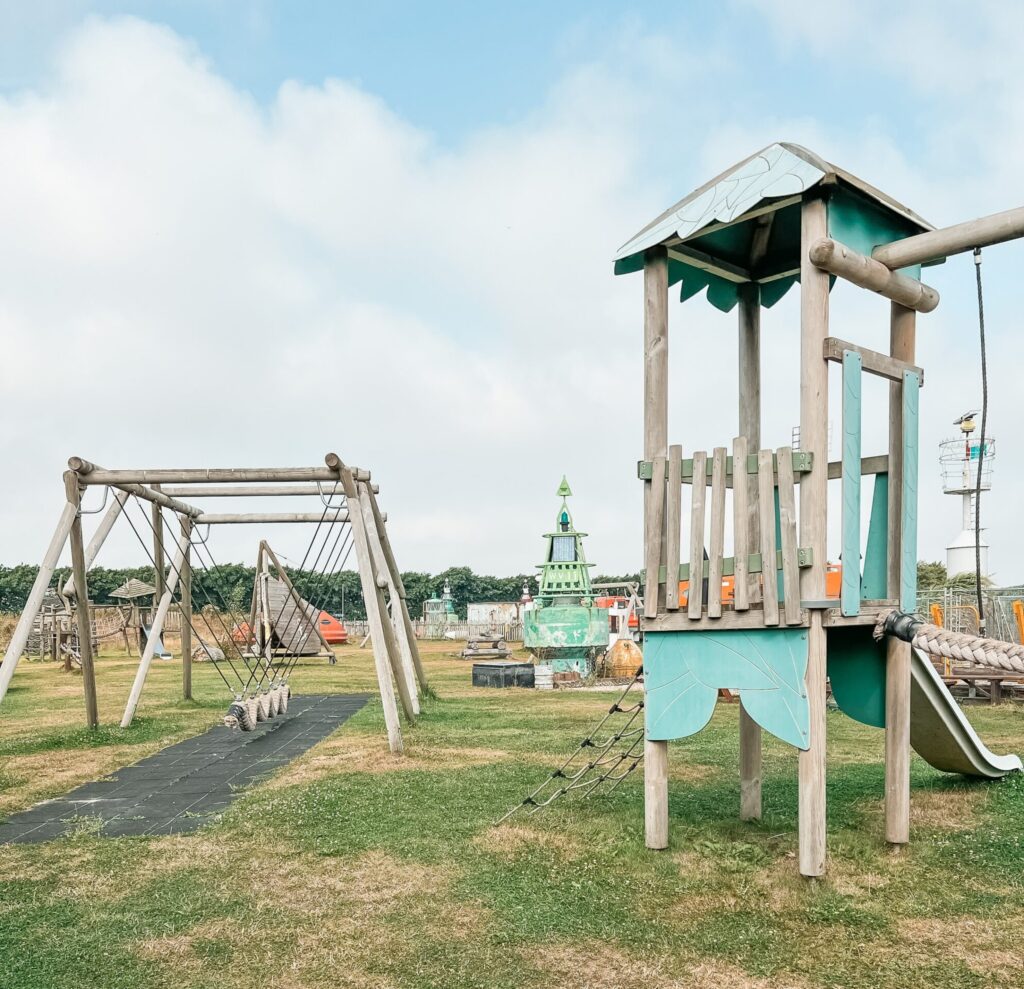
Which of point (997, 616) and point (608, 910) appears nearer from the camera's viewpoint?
point (608, 910)

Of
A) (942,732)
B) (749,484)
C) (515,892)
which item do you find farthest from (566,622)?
(515,892)

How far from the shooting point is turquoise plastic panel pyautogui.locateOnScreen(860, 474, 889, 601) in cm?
599

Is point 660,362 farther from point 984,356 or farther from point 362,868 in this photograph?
point 362,868

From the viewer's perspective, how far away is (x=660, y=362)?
5.98 metres

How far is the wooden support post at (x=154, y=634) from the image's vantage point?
1212 cm

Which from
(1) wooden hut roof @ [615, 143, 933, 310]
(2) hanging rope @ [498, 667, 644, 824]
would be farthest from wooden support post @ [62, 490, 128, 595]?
(1) wooden hut roof @ [615, 143, 933, 310]

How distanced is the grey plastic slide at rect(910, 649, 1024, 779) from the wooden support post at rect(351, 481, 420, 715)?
5575mm

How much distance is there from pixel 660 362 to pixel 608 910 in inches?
123

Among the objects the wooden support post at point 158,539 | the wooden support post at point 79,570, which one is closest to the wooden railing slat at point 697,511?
the wooden support post at point 79,570

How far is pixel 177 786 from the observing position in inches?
330

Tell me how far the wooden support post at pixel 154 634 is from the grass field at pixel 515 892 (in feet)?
11.7

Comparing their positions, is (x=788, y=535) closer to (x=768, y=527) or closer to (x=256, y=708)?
(x=768, y=527)

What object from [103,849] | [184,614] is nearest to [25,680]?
[184,614]

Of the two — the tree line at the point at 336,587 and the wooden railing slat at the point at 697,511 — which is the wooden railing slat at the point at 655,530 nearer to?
the wooden railing slat at the point at 697,511
